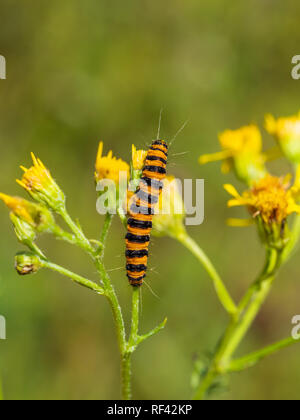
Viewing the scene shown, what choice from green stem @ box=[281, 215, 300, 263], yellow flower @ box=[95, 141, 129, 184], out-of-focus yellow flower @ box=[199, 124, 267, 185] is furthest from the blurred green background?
yellow flower @ box=[95, 141, 129, 184]

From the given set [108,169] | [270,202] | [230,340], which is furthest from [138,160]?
[230,340]

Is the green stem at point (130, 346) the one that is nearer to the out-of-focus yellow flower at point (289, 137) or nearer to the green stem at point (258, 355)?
the green stem at point (258, 355)

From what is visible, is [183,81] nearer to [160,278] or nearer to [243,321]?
[160,278]

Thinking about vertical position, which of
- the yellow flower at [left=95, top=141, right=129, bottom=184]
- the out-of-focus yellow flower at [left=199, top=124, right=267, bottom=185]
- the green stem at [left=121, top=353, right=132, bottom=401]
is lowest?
the green stem at [left=121, top=353, right=132, bottom=401]

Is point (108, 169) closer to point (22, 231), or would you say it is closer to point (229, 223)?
point (22, 231)

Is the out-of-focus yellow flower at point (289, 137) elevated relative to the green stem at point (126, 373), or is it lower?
elevated

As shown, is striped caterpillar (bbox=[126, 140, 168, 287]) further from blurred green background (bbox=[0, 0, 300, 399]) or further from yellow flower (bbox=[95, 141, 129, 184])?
blurred green background (bbox=[0, 0, 300, 399])

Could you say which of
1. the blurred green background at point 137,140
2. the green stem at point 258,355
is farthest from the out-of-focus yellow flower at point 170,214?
the blurred green background at point 137,140
